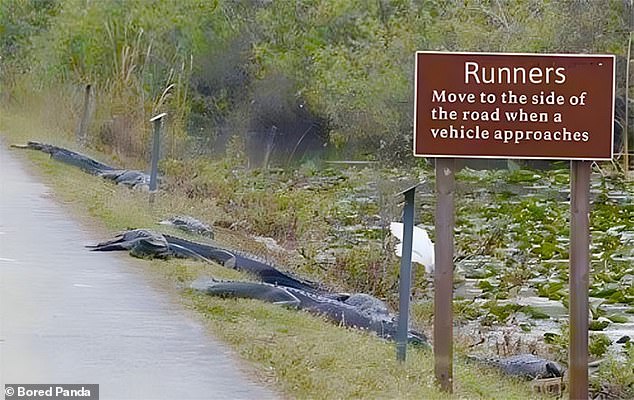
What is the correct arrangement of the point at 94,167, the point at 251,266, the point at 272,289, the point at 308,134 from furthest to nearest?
the point at 308,134
the point at 94,167
the point at 251,266
the point at 272,289

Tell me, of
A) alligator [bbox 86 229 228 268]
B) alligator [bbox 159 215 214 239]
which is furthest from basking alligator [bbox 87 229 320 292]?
alligator [bbox 159 215 214 239]

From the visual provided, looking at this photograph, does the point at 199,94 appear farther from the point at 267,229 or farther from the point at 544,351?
the point at 544,351

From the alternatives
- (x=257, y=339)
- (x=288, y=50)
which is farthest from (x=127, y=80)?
(x=257, y=339)

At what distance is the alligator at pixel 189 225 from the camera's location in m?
16.2

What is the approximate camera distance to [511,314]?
14.4 meters

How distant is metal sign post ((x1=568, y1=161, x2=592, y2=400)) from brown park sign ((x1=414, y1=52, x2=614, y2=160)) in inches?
6.6

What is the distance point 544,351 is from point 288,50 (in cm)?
2608

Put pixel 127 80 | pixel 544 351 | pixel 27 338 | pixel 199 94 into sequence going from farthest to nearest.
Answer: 1. pixel 199 94
2. pixel 127 80
3. pixel 544 351
4. pixel 27 338

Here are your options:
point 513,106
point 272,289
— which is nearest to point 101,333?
point 272,289

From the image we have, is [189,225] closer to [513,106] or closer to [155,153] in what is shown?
[155,153]

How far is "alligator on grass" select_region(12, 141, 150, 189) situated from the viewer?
20.6m

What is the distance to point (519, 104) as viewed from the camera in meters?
8.15

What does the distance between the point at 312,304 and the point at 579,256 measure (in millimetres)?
3561

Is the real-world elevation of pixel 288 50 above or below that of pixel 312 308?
above
